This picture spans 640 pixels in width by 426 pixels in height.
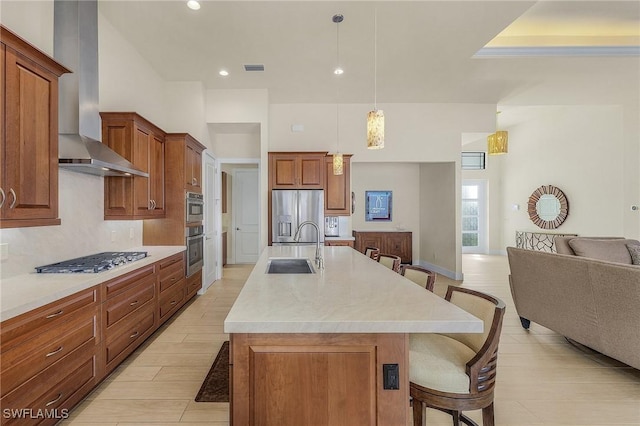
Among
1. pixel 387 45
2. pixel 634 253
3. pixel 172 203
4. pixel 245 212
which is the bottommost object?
pixel 634 253

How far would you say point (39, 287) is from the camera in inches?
67.4

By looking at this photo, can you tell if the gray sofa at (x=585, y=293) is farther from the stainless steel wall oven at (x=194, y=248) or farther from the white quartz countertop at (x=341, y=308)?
the stainless steel wall oven at (x=194, y=248)

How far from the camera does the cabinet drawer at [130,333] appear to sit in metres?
2.21

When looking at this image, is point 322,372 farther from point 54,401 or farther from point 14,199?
point 14,199

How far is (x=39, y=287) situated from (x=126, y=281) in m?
0.68

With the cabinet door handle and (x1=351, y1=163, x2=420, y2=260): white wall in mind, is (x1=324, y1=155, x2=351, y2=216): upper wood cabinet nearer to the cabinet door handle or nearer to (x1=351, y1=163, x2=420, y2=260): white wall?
(x1=351, y1=163, x2=420, y2=260): white wall

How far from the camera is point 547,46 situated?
12.5 ft

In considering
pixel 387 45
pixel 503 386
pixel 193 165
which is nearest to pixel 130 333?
pixel 193 165

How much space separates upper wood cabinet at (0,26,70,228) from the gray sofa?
13.3 ft

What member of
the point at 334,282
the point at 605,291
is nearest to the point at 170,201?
the point at 334,282

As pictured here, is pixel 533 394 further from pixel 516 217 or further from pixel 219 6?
pixel 516 217

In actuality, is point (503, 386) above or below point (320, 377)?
below

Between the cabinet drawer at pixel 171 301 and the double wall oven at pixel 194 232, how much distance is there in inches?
12.7

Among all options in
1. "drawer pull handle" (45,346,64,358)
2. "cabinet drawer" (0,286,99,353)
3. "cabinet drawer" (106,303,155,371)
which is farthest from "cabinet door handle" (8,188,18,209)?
"cabinet drawer" (106,303,155,371)
